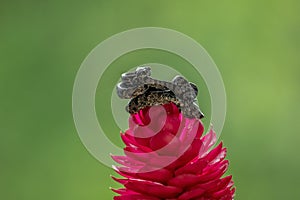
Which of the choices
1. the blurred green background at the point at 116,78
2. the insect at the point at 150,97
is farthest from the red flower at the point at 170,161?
the blurred green background at the point at 116,78

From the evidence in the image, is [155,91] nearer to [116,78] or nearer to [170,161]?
[170,161]

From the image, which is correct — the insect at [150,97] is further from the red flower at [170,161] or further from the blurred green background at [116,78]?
the blurred green background at [116,78]

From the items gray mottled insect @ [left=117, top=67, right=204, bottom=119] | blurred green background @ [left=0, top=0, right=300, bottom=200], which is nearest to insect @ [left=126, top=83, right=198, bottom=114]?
gray mottled insect @ [left=117, top=67, right=204, bottom=119]

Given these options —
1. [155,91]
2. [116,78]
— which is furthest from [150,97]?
[116,78]
